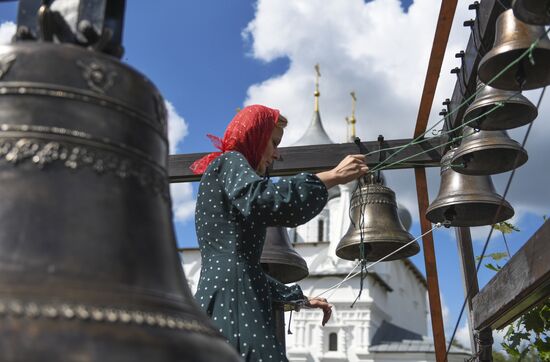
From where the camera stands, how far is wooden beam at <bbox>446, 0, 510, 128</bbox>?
328 centimetres

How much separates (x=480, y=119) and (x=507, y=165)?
45 centimetres

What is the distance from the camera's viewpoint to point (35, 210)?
86 centimetres

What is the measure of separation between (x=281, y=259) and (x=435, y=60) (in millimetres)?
1553

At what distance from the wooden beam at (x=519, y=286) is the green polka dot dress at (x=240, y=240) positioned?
1092 millimetres

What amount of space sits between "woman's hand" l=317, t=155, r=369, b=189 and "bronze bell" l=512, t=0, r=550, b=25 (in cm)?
70

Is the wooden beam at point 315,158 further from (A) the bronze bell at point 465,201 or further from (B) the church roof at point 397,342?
(B) the church roof at point 397,342

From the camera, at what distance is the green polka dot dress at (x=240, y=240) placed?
61.4 inches

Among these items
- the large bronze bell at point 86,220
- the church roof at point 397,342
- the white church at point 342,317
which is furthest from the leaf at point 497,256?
the church roof at point 397,342

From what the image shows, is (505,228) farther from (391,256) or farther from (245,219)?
(245,219)

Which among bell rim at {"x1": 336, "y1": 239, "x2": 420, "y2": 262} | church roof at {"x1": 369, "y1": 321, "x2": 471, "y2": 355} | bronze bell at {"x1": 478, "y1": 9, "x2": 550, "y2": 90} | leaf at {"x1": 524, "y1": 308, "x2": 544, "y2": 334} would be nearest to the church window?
church roof at {"x1": 369, "y1": 321, "x2": 471, "y2": 355}

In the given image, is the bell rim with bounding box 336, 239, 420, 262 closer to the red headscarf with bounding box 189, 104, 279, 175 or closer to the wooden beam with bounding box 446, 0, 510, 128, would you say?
the wooden beam with bounding box 446, 0, 510, 128

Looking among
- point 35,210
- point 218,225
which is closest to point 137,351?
point 35,210

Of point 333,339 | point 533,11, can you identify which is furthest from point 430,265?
point 333,339

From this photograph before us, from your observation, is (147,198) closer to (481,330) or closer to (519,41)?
(519,41)
